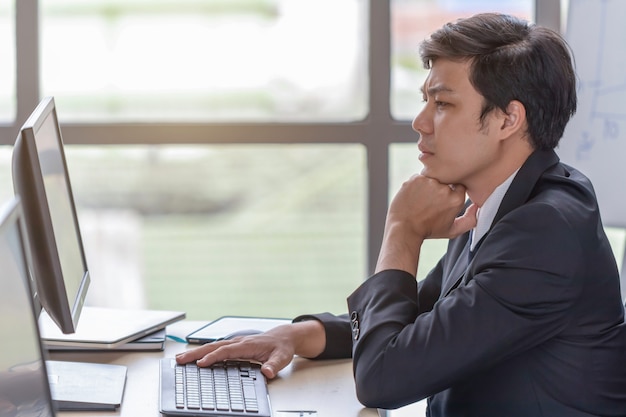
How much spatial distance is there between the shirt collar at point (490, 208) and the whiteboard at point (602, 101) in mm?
937

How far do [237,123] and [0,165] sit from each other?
30.8 inches

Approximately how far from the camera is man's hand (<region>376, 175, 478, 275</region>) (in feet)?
5.63

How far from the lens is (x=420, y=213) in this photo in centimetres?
175

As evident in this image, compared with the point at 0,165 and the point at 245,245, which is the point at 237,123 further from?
the point at 0,165

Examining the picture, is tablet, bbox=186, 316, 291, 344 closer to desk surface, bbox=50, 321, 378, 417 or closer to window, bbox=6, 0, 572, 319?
desk surface, bbox=50, 321, 378, 417

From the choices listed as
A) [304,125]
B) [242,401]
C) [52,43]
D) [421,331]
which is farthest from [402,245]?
[52,43]

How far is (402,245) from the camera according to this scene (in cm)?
170

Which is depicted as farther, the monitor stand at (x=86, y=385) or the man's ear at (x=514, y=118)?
the man's ear at (x=514, y=118)

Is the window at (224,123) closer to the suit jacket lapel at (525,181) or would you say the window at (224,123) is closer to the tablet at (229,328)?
the tablet at (229,328)

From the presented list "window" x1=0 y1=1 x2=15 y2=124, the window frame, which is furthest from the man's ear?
"window" x1=0 y1=1 x2=15 y2=124

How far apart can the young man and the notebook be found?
0.22m

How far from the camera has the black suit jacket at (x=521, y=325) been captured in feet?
4.75

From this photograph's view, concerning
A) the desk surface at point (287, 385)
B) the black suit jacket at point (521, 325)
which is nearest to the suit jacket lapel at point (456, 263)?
the black suit jacket at point (521, 325)

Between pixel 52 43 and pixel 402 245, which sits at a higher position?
pixel 52 43
